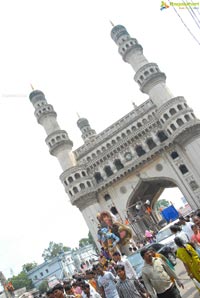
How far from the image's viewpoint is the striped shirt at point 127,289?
6.19m

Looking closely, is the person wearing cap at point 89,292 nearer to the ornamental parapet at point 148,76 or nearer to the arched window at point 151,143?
the arched window at point 151,143

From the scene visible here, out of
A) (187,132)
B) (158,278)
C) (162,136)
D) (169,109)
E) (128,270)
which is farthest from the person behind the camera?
(162,136)

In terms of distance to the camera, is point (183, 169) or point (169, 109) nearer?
point (183, 169)

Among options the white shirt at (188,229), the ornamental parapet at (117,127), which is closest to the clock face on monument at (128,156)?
the ornamental parapet at (117,127)

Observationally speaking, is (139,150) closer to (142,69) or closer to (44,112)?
(142,69)

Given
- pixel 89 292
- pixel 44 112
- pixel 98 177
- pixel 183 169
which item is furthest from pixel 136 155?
pixel 89 292

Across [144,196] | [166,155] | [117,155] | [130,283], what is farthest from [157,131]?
[130,283]

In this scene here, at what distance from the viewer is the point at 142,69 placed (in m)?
40.3

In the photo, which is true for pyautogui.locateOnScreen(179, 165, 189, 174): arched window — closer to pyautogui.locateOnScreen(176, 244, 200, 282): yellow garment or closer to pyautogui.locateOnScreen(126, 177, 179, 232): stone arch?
pyautogui.locateOnScreen(126, 177, 179, 232): stone arch

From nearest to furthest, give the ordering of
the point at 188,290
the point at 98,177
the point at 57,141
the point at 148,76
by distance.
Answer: the point at 188,290, the point at 148,76, the point at 98,177, the point at 57,141

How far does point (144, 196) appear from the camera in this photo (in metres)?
42.3

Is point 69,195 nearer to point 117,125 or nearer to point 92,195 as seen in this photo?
point 92,195

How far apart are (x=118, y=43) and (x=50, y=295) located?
135ft

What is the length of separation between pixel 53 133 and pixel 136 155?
10.6m
